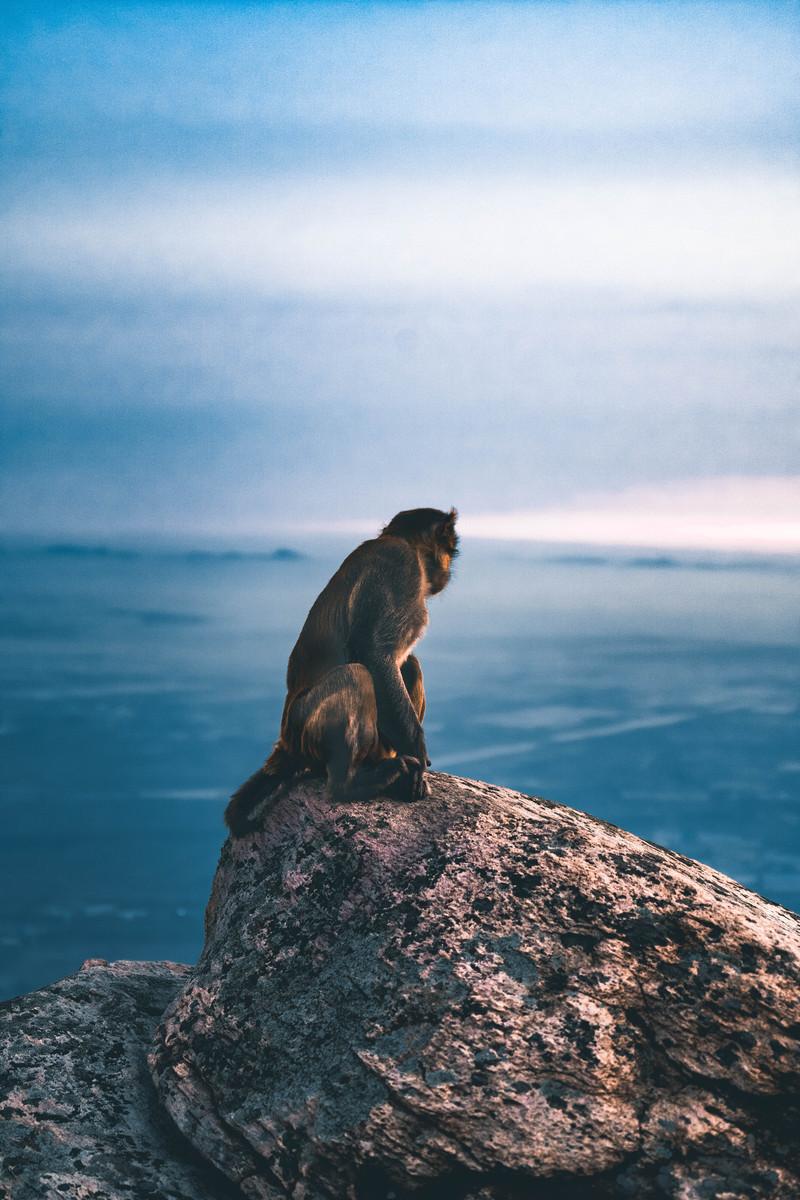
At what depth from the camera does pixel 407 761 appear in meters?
7.52

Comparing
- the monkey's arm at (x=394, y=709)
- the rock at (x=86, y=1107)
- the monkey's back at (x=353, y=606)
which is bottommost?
the rock at (x=86, y=1107)

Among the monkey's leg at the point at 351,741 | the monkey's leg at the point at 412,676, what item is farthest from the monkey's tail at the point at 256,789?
the monkey's leg at the point at 412,676

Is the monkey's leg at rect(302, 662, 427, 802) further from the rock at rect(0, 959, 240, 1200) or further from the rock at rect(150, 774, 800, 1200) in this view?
the rock at rect(0, 959, 240, 1200)

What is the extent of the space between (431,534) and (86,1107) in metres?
4.46

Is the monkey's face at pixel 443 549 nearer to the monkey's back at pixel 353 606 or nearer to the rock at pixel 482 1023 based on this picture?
the monkey's back at pixel 353 606

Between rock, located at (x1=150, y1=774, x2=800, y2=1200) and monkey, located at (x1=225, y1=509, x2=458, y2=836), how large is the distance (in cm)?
29

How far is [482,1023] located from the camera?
6.07m

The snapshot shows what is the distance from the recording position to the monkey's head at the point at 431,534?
27.1ft

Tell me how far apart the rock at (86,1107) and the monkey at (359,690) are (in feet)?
5.50

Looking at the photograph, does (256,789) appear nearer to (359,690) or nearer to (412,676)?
(359,690)

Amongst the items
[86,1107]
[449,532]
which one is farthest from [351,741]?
[86,1107]

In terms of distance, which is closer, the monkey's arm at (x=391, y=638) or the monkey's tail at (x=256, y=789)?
the monkey's arm at (x=391, y=638)

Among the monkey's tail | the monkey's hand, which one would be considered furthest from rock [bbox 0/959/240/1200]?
the monkey's hand

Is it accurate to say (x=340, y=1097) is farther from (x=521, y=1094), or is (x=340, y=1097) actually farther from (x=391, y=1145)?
(x=521, y=1094)
